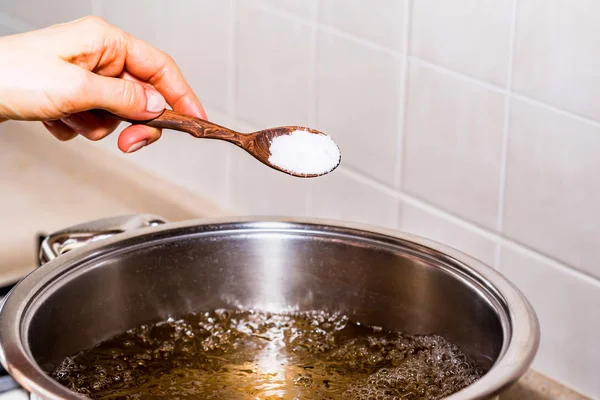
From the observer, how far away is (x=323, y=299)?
0.77 m

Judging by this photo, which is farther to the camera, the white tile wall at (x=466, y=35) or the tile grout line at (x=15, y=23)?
the tile grout line at (x=15, y=23)

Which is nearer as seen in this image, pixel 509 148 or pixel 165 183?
pixel 509 148

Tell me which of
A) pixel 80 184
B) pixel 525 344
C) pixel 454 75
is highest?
pixel 454 75

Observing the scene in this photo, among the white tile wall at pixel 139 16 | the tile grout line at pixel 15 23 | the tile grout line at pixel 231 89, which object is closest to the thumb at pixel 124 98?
the tile grout line at pixel 231 89

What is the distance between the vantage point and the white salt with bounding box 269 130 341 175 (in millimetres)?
675

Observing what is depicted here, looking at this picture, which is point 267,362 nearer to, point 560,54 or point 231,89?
point 560,54

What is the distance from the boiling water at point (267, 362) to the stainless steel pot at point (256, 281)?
13mm

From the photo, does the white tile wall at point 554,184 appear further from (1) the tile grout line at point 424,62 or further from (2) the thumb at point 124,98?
(2) the thumb at point 124,98

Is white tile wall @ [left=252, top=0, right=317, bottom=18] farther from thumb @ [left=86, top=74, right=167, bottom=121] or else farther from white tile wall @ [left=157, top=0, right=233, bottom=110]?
thumb @ [left=86, top=74, right=167, bottom=121]

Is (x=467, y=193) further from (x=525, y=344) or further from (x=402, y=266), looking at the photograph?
(x=525, y=344)

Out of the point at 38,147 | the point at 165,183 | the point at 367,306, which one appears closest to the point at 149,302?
the point at 367,306

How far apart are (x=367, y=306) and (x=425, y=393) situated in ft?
0.38

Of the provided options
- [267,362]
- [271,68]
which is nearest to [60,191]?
[271,68]

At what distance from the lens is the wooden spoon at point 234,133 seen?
0.68m
